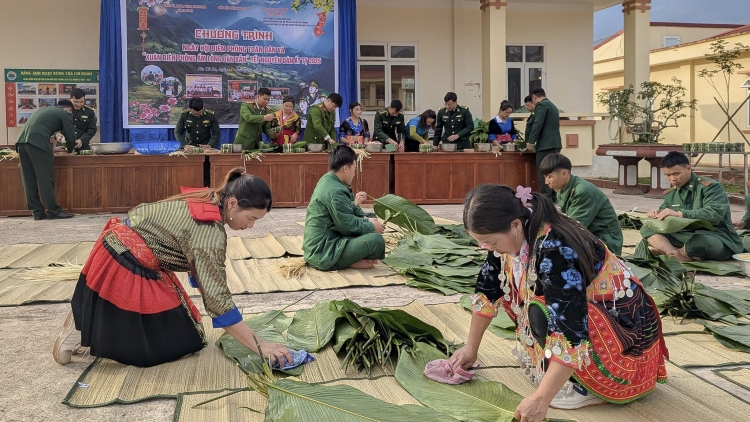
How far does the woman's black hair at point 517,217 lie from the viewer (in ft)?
6.75

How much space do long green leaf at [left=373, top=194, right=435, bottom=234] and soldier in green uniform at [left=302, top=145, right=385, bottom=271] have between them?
0.84m

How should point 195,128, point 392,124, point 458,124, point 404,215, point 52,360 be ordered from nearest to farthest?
point 52,360 < point 404,215 < point 195,128 < point 458,124 < point 392,124

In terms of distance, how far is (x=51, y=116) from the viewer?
8242mm

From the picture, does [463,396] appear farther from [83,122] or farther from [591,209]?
[83,122]

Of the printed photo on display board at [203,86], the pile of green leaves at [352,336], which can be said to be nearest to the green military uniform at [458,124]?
the printed photo on display board at [203,86]

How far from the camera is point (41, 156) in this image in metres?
8.16

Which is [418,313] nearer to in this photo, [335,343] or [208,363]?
[335,343]

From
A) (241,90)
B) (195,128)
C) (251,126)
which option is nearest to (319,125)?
(251,126)

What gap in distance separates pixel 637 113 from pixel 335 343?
1074 centimetres

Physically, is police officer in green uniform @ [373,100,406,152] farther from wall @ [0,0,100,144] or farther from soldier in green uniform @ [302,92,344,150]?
wall @ [0,0,100,144]

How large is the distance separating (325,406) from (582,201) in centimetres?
316

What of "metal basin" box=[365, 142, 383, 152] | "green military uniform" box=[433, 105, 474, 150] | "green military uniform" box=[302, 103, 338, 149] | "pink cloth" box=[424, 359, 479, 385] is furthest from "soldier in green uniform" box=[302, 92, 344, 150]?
"pink cloth" box=[424, 359, 479, 385]

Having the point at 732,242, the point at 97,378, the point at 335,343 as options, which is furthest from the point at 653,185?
the point at 97,378

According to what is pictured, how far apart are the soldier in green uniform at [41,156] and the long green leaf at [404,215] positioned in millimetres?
4443
